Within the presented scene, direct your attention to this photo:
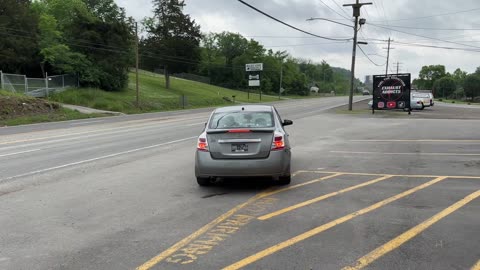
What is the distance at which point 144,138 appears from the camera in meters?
17.0

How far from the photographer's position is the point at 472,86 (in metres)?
107

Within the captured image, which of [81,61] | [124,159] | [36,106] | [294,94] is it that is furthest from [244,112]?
[294,94]

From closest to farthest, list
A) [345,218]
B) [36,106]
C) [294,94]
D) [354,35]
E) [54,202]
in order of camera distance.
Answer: [345,218] < [54,202] < [36,106] < [354,35] < [294,94]

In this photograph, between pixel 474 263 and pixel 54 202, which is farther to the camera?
pixel 54 202

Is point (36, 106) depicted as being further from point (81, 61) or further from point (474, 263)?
point (474, 263)

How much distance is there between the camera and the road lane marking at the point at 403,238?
4402 mm

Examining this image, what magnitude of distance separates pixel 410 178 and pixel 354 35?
1160 inches

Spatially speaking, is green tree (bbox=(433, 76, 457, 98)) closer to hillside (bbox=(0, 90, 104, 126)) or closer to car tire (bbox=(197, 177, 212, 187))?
hillside (bbox=(0, 90, 104, 126))

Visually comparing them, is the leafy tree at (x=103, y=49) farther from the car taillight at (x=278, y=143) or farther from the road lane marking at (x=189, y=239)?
the road lane marking at (x=189, y=239)

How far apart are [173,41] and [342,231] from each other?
6579 centimetres

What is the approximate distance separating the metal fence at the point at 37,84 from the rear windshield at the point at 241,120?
108 ft

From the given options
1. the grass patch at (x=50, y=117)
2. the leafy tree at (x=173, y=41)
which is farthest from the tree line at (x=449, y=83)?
the grass patch at (x=50, y=117)

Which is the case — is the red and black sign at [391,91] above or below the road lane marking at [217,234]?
above

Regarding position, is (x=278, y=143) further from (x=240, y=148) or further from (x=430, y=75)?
(x=430, y=75)
